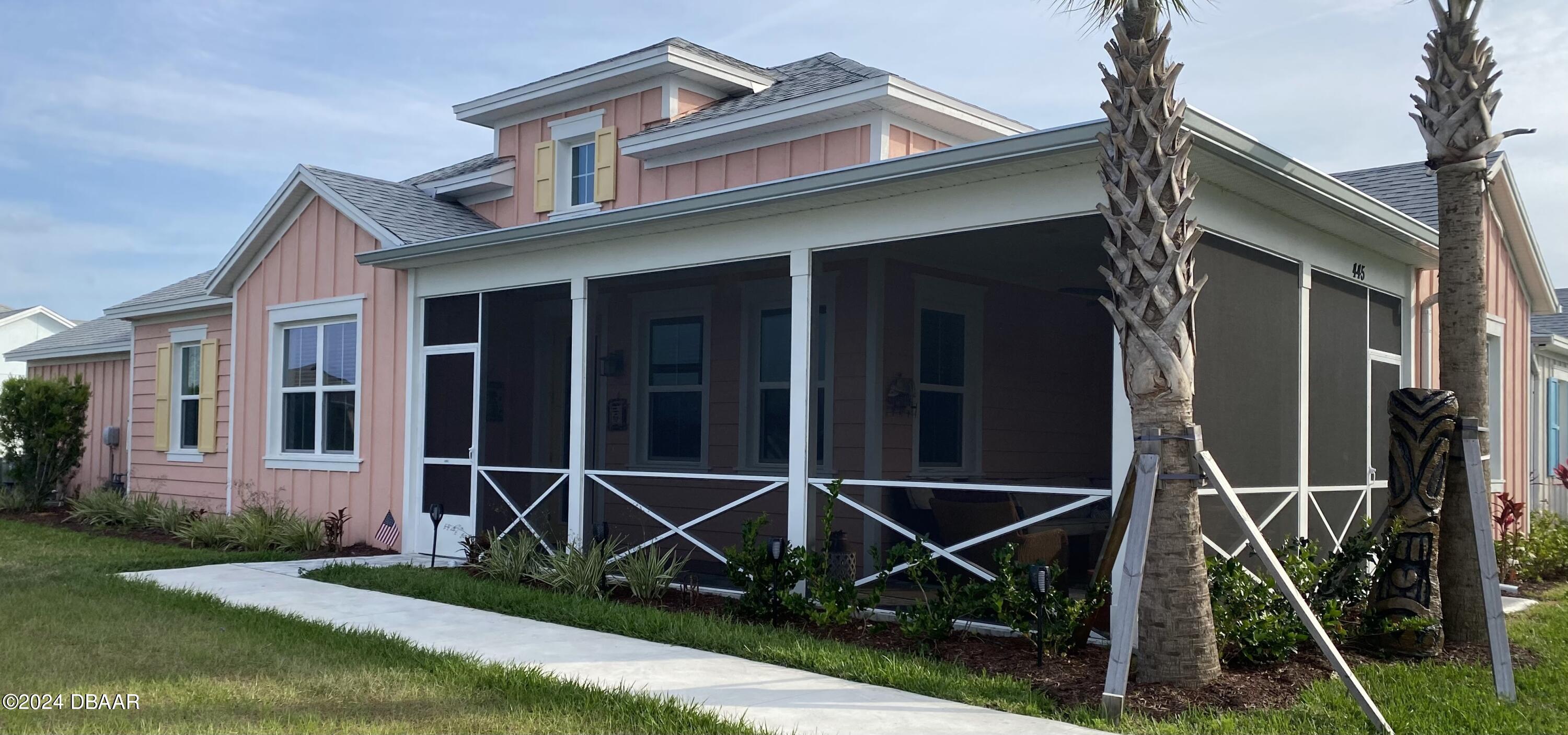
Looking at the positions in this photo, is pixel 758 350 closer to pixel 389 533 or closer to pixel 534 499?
pixel 534 499

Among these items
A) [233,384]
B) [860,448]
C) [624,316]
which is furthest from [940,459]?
[233,384]

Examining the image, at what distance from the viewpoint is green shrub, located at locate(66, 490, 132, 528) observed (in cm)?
1394

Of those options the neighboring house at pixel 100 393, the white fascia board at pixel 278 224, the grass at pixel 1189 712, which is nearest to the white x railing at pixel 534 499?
the grass at pixel 1189 712

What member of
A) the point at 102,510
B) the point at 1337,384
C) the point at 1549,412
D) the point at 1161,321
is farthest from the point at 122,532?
the point at 1549,412

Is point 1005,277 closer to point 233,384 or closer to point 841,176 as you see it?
point 841,176

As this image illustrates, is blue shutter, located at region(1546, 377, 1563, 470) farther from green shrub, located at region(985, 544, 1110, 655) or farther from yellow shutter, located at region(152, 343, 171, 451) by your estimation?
yellow shutter, located at region(152, 343, 171, 451)

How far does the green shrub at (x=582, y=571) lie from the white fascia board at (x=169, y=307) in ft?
23.9

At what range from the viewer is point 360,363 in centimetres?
1191

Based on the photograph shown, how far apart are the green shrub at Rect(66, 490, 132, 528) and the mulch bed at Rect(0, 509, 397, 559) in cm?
9

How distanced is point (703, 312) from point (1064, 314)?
12.3 ft

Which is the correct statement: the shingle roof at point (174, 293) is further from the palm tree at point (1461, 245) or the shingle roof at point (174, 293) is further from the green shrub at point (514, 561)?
the palm tree at point (1461, 245)

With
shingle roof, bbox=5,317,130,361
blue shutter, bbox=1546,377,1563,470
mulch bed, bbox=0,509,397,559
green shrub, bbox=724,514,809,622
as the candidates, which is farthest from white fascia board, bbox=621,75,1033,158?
shingle roof, bbox=5,317,130,361

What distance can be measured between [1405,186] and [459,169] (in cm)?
1168

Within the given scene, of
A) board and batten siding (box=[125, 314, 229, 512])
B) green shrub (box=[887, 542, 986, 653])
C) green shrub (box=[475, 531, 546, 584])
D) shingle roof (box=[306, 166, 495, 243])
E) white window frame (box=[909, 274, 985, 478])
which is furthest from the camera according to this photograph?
board and batten siding (box=[125, 314, 229, 512])
